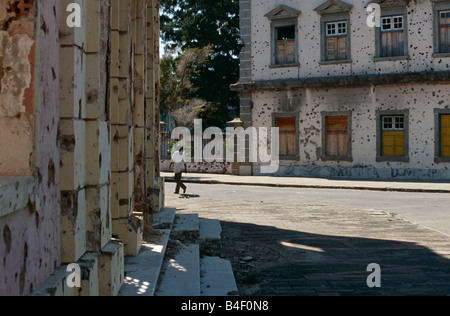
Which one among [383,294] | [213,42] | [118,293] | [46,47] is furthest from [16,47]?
[213,42]

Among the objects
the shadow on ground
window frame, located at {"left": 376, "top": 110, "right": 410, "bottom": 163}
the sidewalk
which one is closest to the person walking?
the sidewalk

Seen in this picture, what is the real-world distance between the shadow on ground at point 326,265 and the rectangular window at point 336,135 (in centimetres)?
1413

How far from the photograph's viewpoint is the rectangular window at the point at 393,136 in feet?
69.4

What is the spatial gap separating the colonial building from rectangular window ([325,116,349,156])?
44 millimetres

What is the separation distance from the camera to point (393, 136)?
69.8 ft

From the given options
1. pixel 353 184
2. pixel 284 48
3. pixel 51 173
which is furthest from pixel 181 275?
pixel 284 48

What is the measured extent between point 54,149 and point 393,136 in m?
19.8

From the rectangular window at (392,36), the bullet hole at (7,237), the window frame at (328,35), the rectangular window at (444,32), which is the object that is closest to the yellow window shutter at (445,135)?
the rectangular window at (444,32)

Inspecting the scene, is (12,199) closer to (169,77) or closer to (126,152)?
(126,152)

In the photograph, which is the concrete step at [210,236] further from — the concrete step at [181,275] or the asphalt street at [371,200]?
the asphalt street at [371,200]

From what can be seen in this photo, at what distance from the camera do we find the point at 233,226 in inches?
368

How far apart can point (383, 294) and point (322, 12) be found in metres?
19.2

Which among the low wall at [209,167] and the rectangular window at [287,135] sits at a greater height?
the rectangular window at [287,135]

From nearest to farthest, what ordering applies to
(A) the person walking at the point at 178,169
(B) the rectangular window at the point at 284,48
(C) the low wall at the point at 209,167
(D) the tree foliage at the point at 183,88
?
(A) the person walking at the point at 178,169 → (B) the rectangular window at the point at 284,48 → (C) the low wall at the point at 209,167 → (D) the tree foliage at the point at 183,88
